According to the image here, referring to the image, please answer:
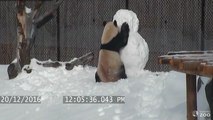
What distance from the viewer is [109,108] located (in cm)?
608

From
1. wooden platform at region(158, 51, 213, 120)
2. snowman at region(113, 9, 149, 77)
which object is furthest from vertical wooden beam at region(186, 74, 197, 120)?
snowman at region(113, 9, 149, 77)

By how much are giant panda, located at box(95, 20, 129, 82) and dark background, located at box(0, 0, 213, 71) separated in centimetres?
367

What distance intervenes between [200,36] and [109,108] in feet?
18.8

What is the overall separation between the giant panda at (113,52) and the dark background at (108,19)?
12.0 ft

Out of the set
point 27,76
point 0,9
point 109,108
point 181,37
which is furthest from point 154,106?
point 0,9

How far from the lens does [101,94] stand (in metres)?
6.70

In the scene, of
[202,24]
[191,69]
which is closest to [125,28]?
[191,69]

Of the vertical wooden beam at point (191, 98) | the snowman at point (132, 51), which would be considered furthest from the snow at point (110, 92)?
the vertical wooden beam at point (191, 98)

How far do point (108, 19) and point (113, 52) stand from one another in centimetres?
389

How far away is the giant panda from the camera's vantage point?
7703 mm

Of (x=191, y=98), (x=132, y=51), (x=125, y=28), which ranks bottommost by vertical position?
(x=132, y=51)

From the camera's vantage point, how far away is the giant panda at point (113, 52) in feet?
25.3

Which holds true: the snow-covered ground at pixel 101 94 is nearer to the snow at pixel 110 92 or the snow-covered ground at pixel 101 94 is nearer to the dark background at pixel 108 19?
the snow at pixel 110 92

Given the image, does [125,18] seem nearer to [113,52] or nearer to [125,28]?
[125,28]
